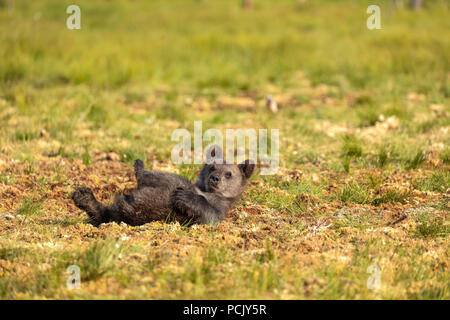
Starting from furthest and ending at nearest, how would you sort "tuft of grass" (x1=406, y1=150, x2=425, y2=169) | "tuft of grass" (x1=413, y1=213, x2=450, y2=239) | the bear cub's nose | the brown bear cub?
"tuft of grass" (x1=406, y1=150, x2=425, y2=169)
the bear cub's nose
the brown bear cub
"tuft of grass" (x1=413, y1=213, x2=450, y2=239)

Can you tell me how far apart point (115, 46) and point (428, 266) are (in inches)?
419

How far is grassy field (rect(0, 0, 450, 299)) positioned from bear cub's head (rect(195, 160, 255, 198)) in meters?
0.21

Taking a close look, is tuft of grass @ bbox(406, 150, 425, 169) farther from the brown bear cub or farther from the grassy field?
the brown bear cub

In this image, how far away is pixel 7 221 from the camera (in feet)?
16.5

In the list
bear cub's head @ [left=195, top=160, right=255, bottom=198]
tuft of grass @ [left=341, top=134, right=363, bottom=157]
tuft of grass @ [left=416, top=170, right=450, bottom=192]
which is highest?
tuft of grass @ [left=341, top=134, right=363, bottom=157]

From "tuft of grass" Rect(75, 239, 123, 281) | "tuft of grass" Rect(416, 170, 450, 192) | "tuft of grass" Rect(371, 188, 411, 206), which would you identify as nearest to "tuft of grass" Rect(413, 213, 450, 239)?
"tuft of grass" Rect(371, 188, 411, 206)

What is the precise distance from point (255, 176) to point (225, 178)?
92 centimetres

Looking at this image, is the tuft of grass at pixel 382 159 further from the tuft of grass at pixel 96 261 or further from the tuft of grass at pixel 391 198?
the tuft of grass at pixel 96 261

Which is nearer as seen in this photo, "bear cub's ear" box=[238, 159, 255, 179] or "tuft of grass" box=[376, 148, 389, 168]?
"bear cub's ear" box=[238, 159, 255, 179]

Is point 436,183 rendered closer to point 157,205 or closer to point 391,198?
point 391,198

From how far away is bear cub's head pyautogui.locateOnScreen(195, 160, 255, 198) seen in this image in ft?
17.8

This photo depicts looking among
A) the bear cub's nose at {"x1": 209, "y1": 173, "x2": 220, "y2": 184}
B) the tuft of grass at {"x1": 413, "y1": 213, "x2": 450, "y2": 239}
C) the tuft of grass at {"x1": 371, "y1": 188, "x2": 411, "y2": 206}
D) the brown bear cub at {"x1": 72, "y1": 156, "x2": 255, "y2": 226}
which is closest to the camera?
the tuft of grass at {"x1": 413, "y1": 213, "x2": 450, "y2": 239}

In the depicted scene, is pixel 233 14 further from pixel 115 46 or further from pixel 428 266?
pixel 428 266
